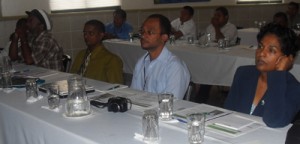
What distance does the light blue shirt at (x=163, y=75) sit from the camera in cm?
259

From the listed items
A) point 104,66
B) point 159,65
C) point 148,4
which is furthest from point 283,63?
point 148,4

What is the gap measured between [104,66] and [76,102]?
113 cm

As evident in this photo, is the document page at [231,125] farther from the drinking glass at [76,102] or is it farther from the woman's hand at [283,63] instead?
the drinking glass at [76,102]

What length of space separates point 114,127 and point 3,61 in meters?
1.84

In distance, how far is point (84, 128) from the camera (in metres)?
1.88

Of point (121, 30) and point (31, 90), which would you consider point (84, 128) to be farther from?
point (121, 30)

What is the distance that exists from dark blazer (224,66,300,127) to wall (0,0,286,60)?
4793 millimetres

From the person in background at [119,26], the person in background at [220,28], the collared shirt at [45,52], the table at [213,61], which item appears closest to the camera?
the collared shirt at [45,52]

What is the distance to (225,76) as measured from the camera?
425 centimetres

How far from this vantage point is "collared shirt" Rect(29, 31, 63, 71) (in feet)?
12.3

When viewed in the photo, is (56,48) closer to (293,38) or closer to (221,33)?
(293,38)

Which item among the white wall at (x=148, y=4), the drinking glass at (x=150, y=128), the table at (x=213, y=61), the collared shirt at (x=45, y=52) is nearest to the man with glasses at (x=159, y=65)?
the drinking glass at (x=150, y=128)

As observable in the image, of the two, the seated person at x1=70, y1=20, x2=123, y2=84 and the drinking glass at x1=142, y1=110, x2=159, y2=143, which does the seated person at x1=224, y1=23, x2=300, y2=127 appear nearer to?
the drinking glass at x1=142, y1=110, x2=159, y2=143

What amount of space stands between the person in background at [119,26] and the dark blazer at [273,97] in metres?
4.40
